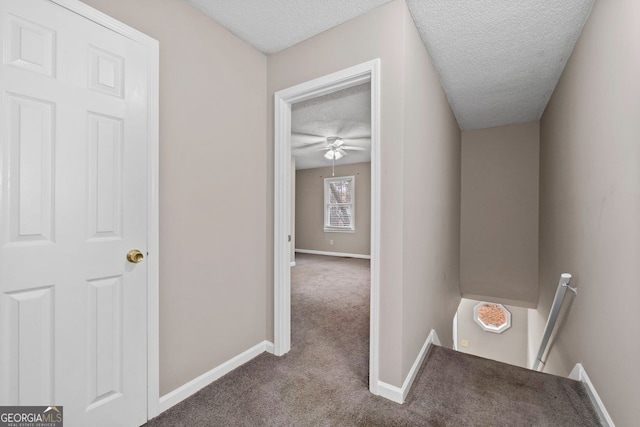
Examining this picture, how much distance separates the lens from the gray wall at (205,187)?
161 centimetres

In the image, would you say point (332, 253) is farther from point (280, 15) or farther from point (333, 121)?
Answer: point (280, 15)

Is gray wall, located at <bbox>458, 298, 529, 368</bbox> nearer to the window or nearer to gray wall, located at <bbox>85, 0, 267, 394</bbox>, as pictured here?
the window

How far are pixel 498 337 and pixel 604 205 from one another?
5.28 metres

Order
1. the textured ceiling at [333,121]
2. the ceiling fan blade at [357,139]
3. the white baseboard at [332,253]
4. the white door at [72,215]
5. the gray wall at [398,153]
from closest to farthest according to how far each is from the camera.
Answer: the white door at [72,215] → the gray wall at [398,153] → the textured ceiling at [333,121] → the ceiling fan blade at [357,139] → the white baseboard at [332,253]

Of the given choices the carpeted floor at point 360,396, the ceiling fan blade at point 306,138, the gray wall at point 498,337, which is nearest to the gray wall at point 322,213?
the ceiling fan blade at point 306,138

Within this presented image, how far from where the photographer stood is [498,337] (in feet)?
18.9

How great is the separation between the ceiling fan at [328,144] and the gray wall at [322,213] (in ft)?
4.85

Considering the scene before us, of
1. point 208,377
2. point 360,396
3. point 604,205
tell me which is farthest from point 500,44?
point 208,377

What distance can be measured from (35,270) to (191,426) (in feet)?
3.48

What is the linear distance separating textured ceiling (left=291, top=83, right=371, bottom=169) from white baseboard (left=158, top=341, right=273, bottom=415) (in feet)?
7.82

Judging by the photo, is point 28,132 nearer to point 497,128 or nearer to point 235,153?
point 235,153

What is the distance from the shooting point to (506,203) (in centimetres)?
406

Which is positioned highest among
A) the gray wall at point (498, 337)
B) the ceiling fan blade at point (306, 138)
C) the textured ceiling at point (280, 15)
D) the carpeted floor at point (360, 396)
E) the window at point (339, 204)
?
the ceiling fan blade at point (306, 138)

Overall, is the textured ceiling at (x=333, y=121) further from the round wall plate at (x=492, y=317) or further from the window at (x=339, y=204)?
the round wall plate at (x=492, y=317)
